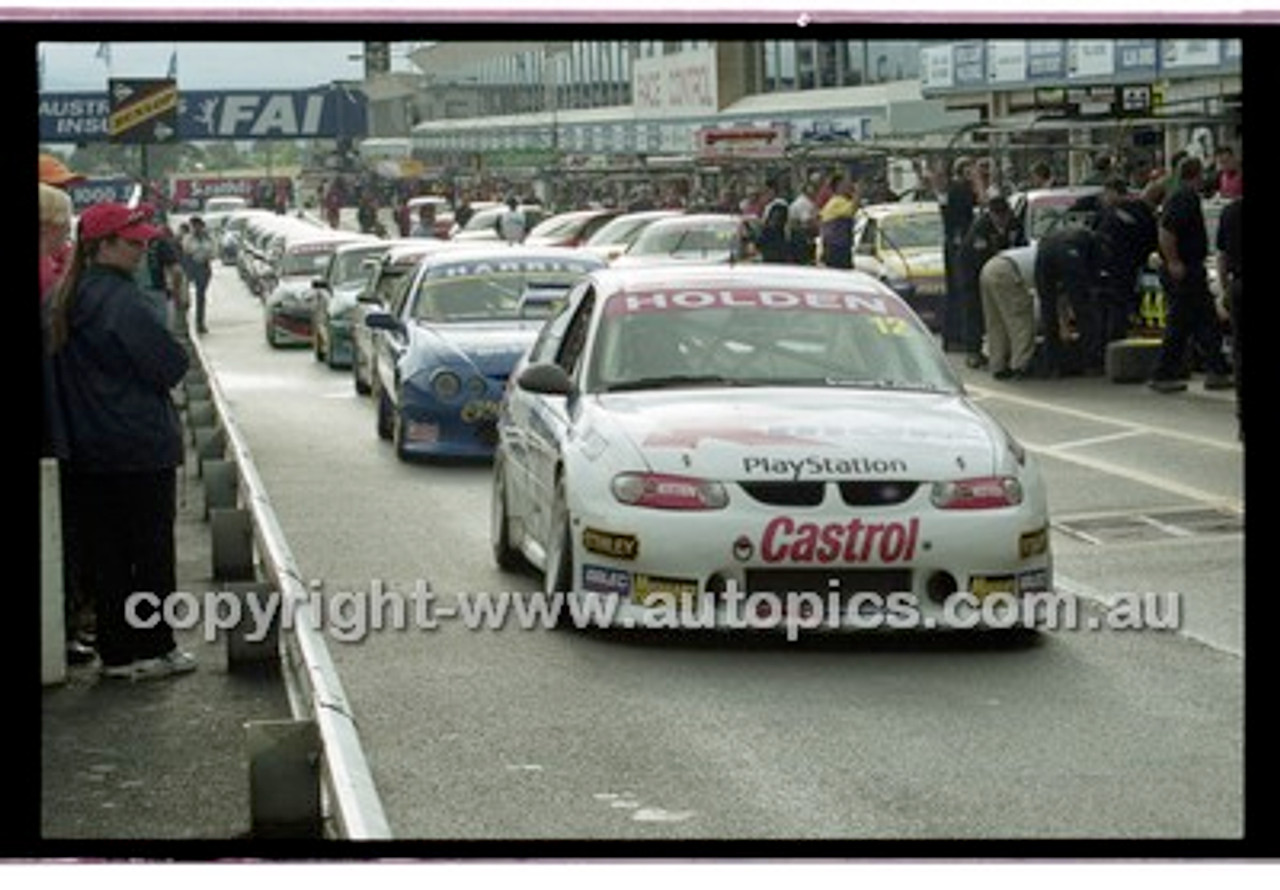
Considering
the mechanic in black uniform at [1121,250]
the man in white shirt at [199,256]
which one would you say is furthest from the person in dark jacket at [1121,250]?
the man in white shirt at [199,256]

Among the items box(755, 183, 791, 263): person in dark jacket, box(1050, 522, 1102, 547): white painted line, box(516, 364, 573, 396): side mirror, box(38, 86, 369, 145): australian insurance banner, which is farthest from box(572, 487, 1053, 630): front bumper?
box(755, 183, 791, 263): person in dark jacket

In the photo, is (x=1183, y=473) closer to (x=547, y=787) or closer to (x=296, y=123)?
(x=296, y=123)

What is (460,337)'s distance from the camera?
17.8m

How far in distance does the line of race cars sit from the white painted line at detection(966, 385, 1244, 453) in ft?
16.9

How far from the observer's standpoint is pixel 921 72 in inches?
942

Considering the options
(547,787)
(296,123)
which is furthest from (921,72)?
(547,787)

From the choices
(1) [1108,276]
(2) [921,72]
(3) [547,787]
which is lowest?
(3) [547,787]

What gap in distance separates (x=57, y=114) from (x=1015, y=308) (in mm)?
12421

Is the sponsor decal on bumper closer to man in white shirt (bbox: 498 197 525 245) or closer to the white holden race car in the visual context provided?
the white holden race car

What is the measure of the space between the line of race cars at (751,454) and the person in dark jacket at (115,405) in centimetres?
146

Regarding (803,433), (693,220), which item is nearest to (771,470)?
(803,433)

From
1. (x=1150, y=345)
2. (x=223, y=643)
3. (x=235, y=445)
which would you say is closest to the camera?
(x=223, y=643)

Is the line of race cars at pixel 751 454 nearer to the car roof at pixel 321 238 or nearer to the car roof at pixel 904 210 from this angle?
the car roof at pixel 904 210
